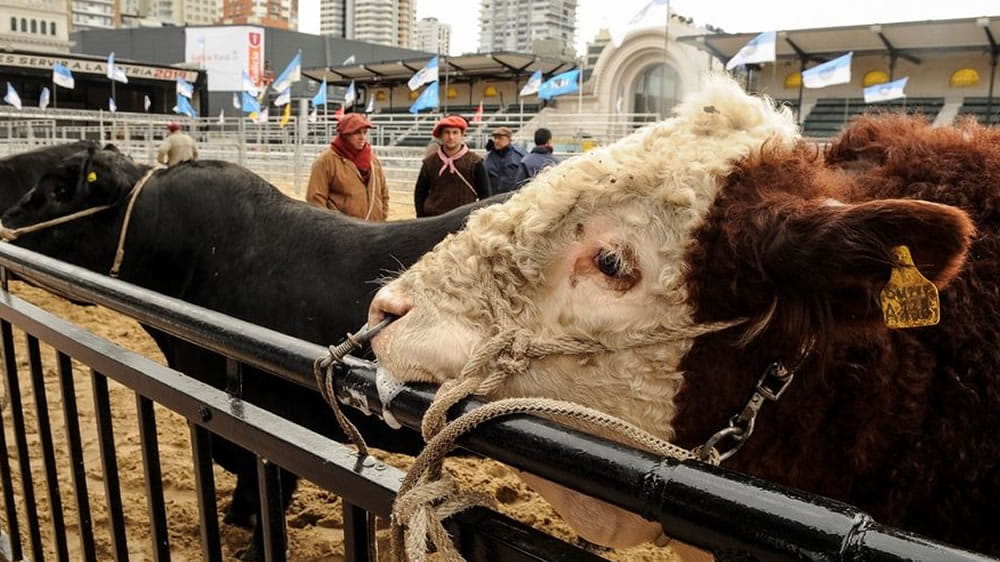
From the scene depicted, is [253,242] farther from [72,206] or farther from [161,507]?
[161,507]

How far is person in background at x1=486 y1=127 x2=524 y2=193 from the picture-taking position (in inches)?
284

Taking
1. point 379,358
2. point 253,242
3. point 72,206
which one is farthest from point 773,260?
point 72,206

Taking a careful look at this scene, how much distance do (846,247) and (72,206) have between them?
14.7 ft

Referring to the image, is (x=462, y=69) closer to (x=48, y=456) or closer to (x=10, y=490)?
(x=10, y=490)

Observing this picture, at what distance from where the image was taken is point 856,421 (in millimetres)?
1491

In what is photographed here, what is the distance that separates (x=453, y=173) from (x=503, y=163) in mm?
1073

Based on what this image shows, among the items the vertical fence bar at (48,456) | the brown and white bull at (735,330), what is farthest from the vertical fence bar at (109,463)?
the brown and white bull at (735,330)

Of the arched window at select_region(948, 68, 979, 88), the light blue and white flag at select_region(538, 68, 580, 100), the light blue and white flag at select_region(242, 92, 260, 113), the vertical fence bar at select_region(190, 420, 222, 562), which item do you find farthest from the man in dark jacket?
the light blue and white flag at select_region(242, 92, 260, 113)

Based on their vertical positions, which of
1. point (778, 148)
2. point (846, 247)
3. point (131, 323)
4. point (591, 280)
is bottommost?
point (131, 323)

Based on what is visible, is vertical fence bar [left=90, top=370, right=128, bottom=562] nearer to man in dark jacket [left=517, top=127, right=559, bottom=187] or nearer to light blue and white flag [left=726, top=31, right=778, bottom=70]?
man in dark jacket [left=517, top=127, right=559, bottom=187]

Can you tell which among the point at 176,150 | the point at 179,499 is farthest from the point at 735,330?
the point at 176,150

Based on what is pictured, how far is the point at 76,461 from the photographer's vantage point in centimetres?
210

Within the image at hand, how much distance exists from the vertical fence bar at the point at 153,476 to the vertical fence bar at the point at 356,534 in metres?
0.70

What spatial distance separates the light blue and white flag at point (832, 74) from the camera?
1844cm
